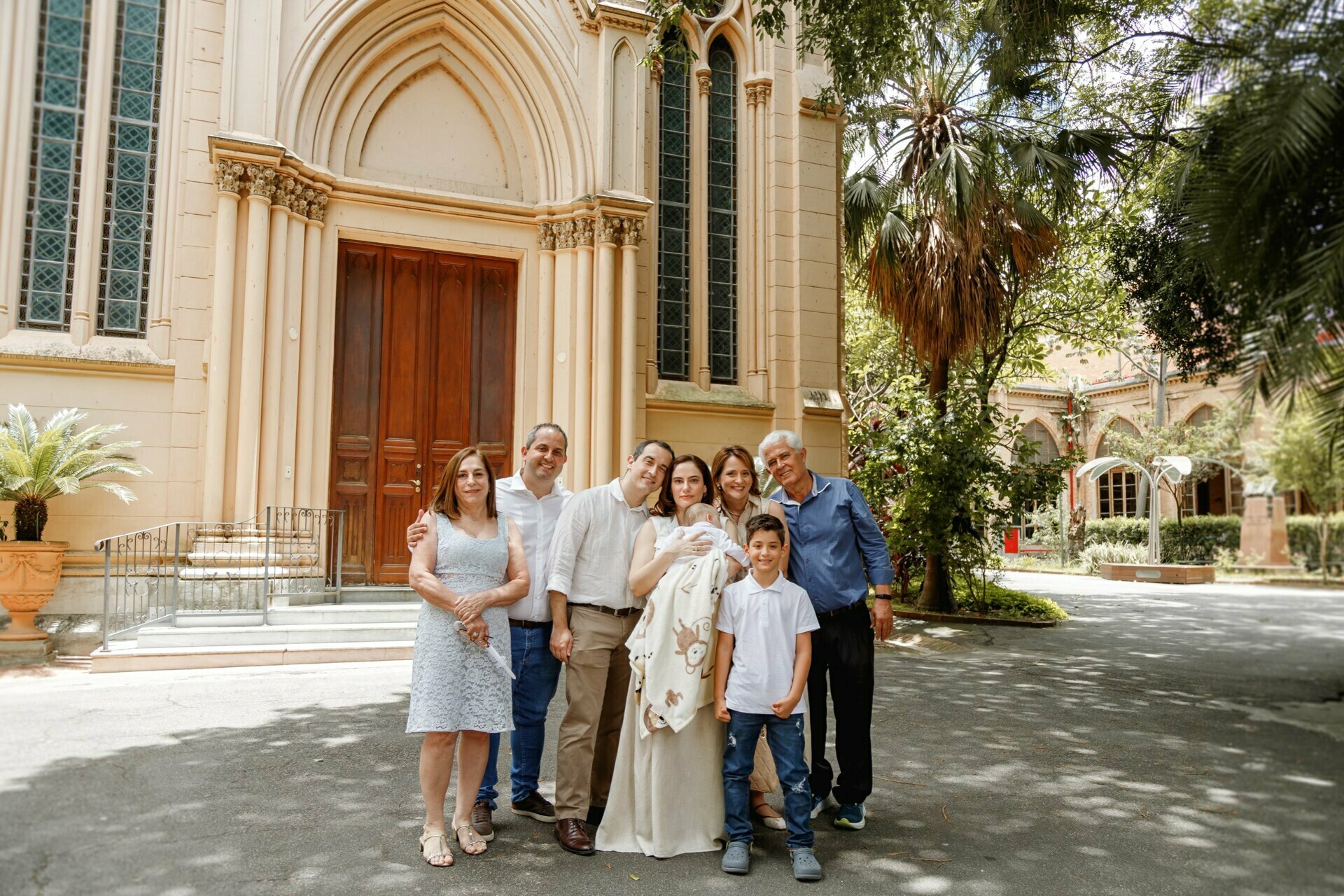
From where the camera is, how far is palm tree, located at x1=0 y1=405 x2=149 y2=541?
8617 mm

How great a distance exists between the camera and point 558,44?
1173cm

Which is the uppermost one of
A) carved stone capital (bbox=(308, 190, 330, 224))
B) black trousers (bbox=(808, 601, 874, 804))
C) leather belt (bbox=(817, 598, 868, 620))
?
carved stone capital (bbox=(308, 190, 330, 224))

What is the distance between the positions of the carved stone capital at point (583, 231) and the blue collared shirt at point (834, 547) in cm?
760

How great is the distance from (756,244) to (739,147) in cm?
148

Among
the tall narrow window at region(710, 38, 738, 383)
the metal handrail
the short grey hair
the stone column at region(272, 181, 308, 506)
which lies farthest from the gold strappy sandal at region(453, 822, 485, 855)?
the tall narrow window at region(710, 38, 738, 383)

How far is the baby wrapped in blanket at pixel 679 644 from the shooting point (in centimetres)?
400

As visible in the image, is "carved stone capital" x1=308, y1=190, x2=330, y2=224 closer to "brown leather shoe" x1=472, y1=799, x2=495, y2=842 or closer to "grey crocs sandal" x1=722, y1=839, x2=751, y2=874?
"brown leather shoe" x1=472, y1=799, x2=495, y2=842

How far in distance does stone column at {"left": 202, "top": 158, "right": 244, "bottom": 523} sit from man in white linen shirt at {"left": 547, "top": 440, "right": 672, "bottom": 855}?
676 cm

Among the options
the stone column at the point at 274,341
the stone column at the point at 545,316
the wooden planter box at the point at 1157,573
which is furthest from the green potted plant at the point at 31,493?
the wooden planter box at the point at 1157,573

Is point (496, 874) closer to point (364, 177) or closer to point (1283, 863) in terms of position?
point (1283, 863)

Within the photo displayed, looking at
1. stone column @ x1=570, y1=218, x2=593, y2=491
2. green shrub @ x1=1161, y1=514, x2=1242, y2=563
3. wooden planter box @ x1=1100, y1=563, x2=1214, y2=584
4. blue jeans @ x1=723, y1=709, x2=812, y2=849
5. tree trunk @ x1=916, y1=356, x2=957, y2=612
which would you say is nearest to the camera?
blue jeans @ x1=723, y1=709, x2=812, y2=849

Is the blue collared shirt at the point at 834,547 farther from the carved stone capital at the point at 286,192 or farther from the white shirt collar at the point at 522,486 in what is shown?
the carved stone capital at the point at 286,192

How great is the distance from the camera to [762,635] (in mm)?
4035

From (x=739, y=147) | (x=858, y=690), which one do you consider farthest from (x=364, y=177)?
(x=858, y=690)
